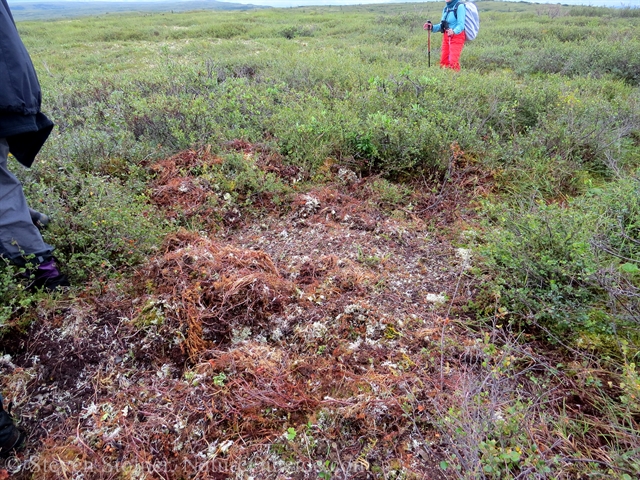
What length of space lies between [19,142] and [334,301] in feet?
8.29

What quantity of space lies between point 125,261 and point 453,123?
408 cm

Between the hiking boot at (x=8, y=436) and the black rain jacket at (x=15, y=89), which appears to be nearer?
the hiking boot at (x=8, y=436)

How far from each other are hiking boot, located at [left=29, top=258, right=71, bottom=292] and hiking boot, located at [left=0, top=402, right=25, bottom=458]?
3.30ft

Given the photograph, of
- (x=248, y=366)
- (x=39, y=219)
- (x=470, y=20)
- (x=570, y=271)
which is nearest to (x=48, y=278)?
(x=39, y=219)

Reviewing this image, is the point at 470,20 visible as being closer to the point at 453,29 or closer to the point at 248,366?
the point at 453,29

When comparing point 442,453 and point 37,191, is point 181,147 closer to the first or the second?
point 37,191

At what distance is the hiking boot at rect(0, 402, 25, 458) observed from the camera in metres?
1.89

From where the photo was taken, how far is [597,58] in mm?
8117

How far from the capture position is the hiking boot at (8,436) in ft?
6.20

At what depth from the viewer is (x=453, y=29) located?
7.36 meters

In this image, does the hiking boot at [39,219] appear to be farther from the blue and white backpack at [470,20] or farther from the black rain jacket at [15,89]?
the blue and white backpack at [470,20]

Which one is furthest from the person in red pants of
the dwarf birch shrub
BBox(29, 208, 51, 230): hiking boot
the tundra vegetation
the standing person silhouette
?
BBox(29, 208, 51, 230): hiking boot

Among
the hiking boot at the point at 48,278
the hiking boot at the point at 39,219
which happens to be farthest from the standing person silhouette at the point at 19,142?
the hiking boot at the point at 39,219

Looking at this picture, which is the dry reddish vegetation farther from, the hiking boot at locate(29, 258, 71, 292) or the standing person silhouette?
the standing person silhouette
